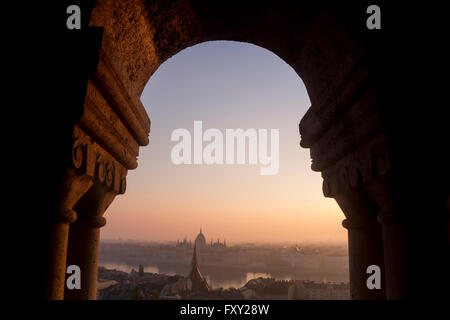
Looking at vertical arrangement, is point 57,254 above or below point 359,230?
below

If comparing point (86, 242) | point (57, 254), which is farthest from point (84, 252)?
point (57, 254)

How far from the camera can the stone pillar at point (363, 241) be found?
2773 millimetres

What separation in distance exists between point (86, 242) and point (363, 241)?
91.3 inches

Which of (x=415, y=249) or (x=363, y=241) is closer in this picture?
(x=415, y=249)

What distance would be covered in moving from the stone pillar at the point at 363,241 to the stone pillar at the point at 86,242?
6.69 ft

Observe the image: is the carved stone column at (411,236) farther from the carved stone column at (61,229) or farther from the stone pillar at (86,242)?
the stone pillar at (86,242)

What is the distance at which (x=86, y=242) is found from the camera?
2.74 meters

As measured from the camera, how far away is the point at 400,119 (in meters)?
1.96

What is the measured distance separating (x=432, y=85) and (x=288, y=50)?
1.72 metres

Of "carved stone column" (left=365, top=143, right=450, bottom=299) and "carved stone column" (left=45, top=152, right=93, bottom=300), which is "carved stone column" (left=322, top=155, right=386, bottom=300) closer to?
"carved stone column" (left=365, top=143, right=450, bottom=299)

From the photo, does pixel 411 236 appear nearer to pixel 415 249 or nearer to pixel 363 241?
pixel 415 249

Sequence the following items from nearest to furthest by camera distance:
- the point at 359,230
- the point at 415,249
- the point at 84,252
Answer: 1. the point at 415,249
2. the point at 84,252
3. the point at 359,230

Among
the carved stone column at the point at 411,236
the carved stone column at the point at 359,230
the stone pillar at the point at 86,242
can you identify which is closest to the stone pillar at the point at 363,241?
the carved stone column at the point at 359,230

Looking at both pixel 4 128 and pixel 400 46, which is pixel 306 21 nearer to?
pixel 400 46
